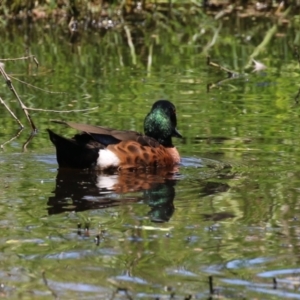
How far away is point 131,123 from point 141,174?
1832 mm

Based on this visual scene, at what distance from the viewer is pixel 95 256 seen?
5.82m

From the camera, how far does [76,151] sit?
8.54 meters

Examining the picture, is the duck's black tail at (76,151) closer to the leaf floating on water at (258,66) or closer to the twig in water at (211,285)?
the twig in water at (211,285)

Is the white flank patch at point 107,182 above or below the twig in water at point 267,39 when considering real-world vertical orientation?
above

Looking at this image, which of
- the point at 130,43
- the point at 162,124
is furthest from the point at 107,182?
the point at 130,43

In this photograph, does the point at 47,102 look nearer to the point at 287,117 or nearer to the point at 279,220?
the point at 287,117

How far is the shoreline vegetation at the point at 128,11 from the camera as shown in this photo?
60.0ft

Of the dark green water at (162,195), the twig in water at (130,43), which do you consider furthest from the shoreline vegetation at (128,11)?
the dark green water at (162,195)

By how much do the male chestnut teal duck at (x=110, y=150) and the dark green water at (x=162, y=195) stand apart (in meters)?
0.14

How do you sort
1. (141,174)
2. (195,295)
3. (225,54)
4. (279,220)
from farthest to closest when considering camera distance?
(225,54)
(141,174)
(279,220)
(195,295)

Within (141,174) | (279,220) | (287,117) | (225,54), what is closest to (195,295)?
(279,220)

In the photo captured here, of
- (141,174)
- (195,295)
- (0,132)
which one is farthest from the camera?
(0,132)

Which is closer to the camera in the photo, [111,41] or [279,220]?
[279,220]

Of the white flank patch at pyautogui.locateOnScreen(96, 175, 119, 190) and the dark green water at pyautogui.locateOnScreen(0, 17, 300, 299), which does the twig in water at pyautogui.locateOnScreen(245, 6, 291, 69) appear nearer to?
the dark green water at pyautogui.locateOnScreen(0, 17, 300, 299)
